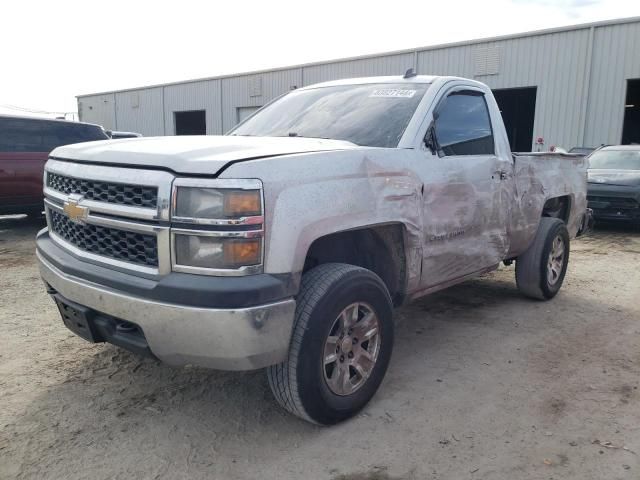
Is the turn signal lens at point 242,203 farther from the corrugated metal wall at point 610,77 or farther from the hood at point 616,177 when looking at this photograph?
the corrugated metal wall at point 610,77

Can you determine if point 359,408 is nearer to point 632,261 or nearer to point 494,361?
point 494,361

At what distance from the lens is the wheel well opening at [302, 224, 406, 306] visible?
3.20m

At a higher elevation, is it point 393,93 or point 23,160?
point 393,93

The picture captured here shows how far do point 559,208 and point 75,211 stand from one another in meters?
4.84

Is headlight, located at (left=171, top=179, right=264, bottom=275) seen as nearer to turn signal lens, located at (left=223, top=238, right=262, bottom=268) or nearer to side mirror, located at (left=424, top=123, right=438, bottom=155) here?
turn signal lens, located at (left=223, top=238, right=262, bottom=268)

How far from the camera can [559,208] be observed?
5809 mm

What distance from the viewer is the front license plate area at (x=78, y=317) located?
2.74 meters

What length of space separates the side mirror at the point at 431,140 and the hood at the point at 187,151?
1.89 feet

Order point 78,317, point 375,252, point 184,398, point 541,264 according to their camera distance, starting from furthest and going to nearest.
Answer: point 541,264 < point 375,252 < point 184,398 < point 78,317

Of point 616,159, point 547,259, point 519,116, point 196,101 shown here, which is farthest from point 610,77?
point 196,101

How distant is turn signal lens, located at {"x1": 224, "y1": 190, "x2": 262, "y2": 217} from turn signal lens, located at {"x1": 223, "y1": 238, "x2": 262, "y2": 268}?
0.12 m

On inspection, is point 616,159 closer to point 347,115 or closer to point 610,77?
point 610,77

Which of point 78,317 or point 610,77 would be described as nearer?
point 78,317

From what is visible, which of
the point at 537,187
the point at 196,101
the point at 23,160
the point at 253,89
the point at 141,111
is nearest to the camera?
the point at 537,187
